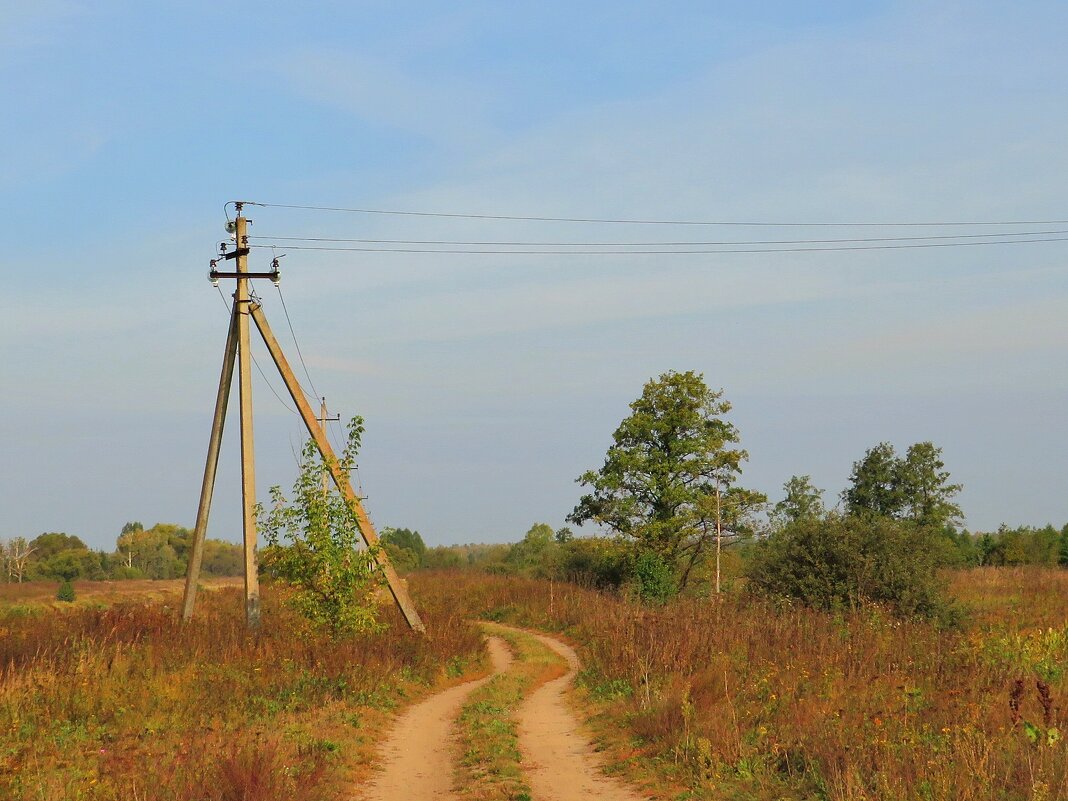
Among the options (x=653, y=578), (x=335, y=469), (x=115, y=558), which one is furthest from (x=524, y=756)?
(x=115, y=558)

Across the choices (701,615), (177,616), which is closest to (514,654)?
(701,615)

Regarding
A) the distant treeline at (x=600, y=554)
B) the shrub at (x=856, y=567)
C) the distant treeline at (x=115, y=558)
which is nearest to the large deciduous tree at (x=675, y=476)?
the distant treeline at (x=600, y=554)

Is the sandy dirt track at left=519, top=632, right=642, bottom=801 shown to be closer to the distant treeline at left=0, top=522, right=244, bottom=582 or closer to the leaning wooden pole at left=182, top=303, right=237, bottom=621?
the leaning wooden pole at left=182, top=303, right=237, bottom=621

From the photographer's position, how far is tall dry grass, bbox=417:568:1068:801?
31.3 feet

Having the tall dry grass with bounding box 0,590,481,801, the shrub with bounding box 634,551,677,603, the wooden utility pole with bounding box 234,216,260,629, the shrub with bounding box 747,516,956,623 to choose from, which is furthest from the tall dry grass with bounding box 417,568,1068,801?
the shrub with bounding box 634,551,677,603

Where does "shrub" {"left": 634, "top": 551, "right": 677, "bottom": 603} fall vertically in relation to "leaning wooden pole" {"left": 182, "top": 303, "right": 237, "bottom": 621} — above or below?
below

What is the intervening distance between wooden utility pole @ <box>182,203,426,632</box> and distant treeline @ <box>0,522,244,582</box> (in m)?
56.3

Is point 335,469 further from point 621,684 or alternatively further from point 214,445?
point 621,684

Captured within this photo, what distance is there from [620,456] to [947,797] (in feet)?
124

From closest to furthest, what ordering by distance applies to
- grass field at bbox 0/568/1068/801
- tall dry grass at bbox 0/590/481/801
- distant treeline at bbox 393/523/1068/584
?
grass field at bbox 0/568/1068/801
tall dry grass at bbox 0/590/481/801
distant treeline at bbox 393/523/1068/584

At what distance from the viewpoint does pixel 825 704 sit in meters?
12.9

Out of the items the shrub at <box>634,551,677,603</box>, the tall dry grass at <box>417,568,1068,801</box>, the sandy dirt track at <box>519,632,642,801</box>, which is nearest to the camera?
the tall dry grass at <box>417,568,1068,801</box>

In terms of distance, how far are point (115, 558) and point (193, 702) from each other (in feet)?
343

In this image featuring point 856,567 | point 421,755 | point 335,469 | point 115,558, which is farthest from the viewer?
point 115,558
